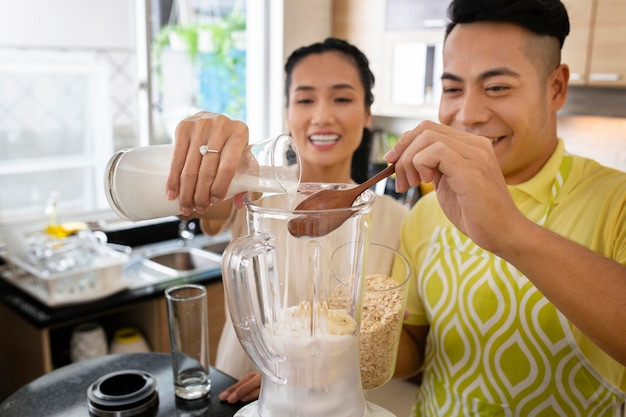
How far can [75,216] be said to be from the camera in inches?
109

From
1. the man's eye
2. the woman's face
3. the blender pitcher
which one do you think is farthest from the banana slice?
the woman's face

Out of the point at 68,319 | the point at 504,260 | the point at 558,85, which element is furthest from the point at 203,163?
the point at 68,319

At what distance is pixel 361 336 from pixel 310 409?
117 mm

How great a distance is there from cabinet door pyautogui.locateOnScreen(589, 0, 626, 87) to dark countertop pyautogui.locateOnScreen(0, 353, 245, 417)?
7.26 ft

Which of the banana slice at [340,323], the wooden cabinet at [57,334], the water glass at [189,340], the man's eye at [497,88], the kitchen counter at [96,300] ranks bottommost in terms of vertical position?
the wooden cabinet at [57,334]

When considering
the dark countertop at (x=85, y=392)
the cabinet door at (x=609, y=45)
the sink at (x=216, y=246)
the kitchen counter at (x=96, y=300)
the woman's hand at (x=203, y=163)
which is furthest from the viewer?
the sink at (x=216, y=246)

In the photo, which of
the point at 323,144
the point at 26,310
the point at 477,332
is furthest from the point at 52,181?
the point at 477,332

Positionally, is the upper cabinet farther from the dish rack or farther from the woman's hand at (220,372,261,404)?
the woman's hand at (220,372,261,404)

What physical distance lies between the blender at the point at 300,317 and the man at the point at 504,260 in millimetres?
196

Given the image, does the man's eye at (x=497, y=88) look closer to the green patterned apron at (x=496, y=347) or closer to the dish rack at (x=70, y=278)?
the green patterned apron at (x=496, y=347)

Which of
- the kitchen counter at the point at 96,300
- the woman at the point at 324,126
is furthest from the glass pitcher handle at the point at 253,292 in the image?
the kitchen counter at the point at 96,300

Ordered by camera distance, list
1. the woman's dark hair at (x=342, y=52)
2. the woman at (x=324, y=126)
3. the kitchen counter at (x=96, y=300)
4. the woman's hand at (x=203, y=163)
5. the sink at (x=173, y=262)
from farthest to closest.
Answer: the sink at (x=173, y=262) < the kitchen counter at (x=96, y=300) < the woman's dark hair at (x=342, y=52) < the woman at (x=324, y=126) < the woman's hand at (x=203, y=163)

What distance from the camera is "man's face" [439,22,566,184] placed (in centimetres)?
103

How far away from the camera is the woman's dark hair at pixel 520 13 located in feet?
3.34
